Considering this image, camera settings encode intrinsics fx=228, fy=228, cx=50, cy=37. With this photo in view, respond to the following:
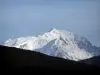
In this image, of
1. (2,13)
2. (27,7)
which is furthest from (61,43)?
(2,13)

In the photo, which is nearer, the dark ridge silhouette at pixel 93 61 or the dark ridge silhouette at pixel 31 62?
the dark ridge silhouette at pixel 31 62

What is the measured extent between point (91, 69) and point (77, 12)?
0.43 m

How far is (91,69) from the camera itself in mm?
1567

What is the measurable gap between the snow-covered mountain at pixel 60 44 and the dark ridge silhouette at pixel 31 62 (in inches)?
1.7

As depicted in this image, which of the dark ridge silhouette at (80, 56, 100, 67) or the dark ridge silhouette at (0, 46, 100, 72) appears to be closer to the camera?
the dark ridge silhouette at (0, 46, 100, 72)

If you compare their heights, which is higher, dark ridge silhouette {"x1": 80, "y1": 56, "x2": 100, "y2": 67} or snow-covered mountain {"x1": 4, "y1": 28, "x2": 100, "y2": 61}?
snow-covered mountain {"x1": 4, "y1": 28, "x2": 100, "y2": 61}

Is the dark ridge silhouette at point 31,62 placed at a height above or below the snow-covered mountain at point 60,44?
below

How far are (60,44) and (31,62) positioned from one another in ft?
0.84

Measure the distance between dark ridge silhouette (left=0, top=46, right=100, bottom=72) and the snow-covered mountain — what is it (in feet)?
0.14

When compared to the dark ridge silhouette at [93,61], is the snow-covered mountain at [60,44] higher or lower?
higher

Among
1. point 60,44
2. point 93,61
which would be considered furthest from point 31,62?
point 93,61

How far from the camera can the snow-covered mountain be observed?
1.60 metres

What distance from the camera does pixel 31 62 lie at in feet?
4.98

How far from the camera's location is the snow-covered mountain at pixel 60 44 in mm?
1599
